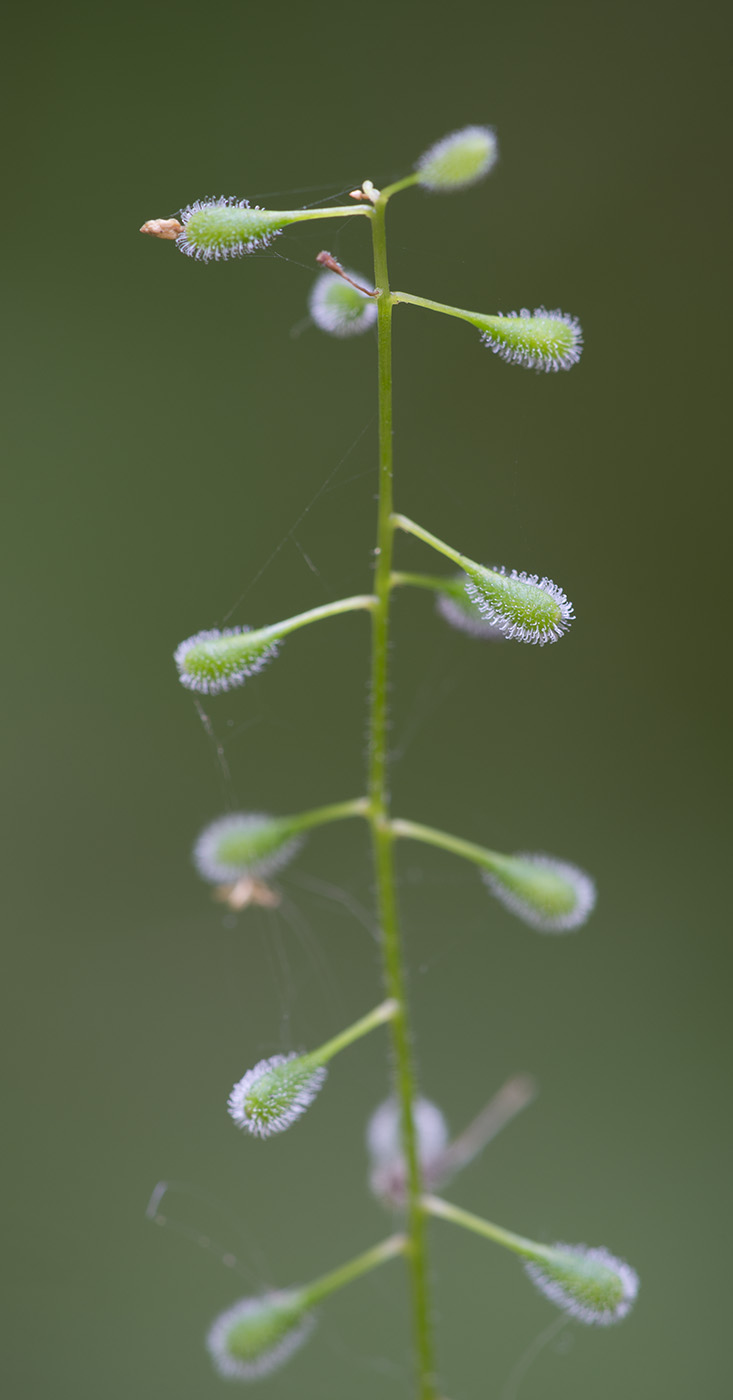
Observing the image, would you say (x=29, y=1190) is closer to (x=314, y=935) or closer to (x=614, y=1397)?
(x=314, y=935)

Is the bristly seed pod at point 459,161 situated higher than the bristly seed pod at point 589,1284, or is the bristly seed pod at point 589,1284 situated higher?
the bristly seed pod at point 459,161

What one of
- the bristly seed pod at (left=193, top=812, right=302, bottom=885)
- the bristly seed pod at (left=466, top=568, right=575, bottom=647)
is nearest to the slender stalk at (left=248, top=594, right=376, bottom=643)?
the bristly seed pod at (left=466, top=568, right=575, bottom=647)

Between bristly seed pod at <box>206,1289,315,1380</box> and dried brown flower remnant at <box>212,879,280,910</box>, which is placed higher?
dried brown flower remnant at <box>212,879,280,910</box>

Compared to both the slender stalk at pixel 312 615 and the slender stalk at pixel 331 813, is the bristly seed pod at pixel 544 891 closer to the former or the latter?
the slender stalk at pixel 331 813

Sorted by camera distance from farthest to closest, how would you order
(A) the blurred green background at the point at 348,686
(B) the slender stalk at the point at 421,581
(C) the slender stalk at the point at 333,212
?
(A) the blurred green background at the point at 348,686
(B) the slender stalk at the point at 421,581
(C) the slender stalk at the point at 333,212

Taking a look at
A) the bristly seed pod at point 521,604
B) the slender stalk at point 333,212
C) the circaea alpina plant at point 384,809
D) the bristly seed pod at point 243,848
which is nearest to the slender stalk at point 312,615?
the circaea alpina plant at point 384,809

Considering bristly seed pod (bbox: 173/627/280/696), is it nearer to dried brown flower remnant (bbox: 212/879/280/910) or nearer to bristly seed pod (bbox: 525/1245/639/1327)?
dried brown flower remnant (bbox: 212/879/280/910)
